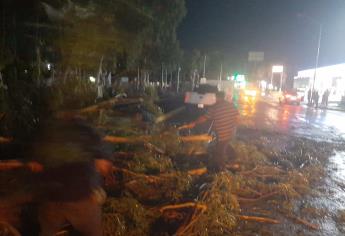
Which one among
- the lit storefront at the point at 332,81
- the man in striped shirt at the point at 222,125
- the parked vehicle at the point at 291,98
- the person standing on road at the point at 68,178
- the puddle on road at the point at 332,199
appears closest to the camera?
the person standing on road at the point at 68,178

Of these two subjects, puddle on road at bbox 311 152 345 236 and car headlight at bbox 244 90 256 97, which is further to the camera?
car headlight at bbox 244 90 256 97

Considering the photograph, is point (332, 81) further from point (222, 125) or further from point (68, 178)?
point (68, 178)

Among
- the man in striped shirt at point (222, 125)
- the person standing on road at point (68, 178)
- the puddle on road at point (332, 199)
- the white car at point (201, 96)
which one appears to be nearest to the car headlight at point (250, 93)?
the white car at point (201, 96)

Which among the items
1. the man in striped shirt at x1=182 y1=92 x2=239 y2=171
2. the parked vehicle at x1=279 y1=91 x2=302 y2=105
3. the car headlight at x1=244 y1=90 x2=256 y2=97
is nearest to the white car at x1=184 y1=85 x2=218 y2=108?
the man in striped shirt at x1=182 y1=92 x2=239 y2=171

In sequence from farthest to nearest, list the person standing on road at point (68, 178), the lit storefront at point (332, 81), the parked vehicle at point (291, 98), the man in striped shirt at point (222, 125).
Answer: the lit storefront at point (332, 81), the parked vehicle at point (291, 98), the man in striped shirt at point (222, 125), the person standing on road at point (68, 178)

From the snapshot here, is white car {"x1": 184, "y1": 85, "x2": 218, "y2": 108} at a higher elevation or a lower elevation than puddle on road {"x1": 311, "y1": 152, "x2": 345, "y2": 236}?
higher

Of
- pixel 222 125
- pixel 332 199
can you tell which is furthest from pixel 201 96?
pixel 332 199

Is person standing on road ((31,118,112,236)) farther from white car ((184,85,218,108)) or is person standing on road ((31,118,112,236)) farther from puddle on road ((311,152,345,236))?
white car ((184,85,218,108))

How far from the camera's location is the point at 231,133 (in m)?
7.34

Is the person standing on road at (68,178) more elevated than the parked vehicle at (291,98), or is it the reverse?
the person standing on road at (68,178)

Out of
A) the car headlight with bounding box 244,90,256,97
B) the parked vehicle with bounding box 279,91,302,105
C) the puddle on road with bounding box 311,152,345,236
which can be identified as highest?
the puddle on road with bounding box 311,152,345,236

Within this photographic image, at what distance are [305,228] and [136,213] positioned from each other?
254 cm

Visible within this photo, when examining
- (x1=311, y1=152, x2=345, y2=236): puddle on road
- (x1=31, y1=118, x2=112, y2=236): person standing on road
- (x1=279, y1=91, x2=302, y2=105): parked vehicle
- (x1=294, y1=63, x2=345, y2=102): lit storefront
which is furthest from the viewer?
(x1=294, y1=63, x2=345, y2=102): lit storefront

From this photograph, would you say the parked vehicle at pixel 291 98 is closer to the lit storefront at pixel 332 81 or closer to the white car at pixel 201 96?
the lit storefront at pixel 332 81
